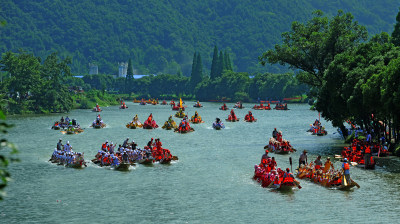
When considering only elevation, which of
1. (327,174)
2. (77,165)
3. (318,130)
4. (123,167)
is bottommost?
(77,165)

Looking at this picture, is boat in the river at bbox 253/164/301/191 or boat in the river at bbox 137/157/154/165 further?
boat in the river at bbox 137/157/154/165

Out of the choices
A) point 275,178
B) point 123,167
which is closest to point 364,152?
point 275,178

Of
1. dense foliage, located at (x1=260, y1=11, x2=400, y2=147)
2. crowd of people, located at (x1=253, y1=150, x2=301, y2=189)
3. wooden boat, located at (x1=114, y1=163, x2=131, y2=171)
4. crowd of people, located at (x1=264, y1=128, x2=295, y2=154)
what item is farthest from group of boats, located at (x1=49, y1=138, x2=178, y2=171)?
dense foliage, located at (x1=260, y1=11, x2=400, y2=147)

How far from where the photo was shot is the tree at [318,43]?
235ft

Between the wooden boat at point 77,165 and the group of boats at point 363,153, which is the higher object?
the group of boats at point 363,153

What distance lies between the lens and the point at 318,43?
237 feet

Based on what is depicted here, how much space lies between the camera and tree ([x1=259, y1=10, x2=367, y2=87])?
7156cm

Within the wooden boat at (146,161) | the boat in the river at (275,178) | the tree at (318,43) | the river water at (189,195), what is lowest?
the river water at (189,195)

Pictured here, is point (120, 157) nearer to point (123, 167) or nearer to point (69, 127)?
point (123, 167)

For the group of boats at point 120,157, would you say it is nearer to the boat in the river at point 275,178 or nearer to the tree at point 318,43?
the boat in the river at point 275,178

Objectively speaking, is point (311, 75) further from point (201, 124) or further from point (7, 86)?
point (7, 86)

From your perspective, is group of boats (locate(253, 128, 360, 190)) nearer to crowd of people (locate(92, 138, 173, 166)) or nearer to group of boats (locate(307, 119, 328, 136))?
crowd of people (locate(92, 138, 173, 166))

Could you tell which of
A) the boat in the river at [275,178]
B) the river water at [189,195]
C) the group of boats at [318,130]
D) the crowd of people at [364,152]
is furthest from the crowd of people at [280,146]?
the group of boats at [318,130]

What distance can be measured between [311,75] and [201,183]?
1379 inches
